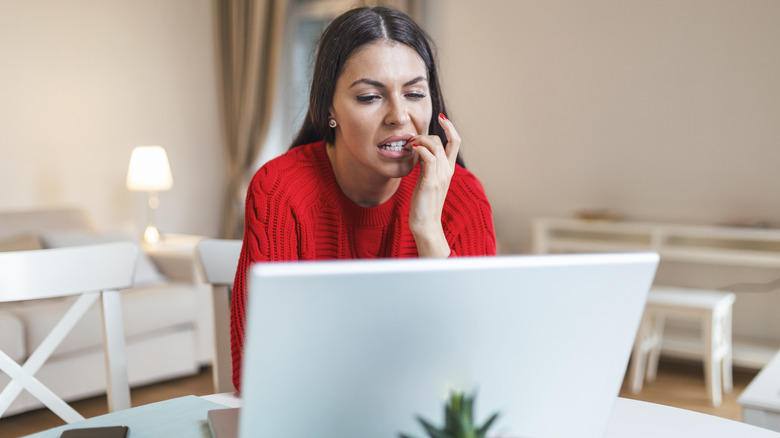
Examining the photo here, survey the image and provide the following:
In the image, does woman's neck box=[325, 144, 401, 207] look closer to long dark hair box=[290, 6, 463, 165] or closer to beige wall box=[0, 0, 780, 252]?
long dark hair box=[290, 6, 463, 165]

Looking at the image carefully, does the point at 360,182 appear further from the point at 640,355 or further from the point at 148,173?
the point at 148,173

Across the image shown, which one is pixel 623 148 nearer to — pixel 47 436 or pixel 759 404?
pixel 759 404

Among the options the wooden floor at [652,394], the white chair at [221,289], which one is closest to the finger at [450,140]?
the white chair at [221,289]

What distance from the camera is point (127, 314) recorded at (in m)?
2.93

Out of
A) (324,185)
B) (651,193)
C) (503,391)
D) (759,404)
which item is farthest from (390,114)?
(651,193)

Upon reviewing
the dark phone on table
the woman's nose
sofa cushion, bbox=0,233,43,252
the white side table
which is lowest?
the white side table

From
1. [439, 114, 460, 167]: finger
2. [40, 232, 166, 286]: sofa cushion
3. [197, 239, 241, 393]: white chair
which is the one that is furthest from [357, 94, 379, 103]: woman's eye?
[40, 232, 166, 286]: sofa cushion

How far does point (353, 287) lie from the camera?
48 cm

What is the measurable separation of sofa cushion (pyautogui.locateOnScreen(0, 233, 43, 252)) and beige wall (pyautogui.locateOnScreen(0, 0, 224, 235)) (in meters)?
0.81

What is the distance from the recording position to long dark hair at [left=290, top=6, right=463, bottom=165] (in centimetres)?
107

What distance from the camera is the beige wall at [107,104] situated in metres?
3.91

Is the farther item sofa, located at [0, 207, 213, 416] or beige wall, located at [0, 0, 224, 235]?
beige wall, located at [0, 0, 224, 235]

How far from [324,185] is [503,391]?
681 mm

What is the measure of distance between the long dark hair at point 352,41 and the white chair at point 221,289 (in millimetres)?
331
